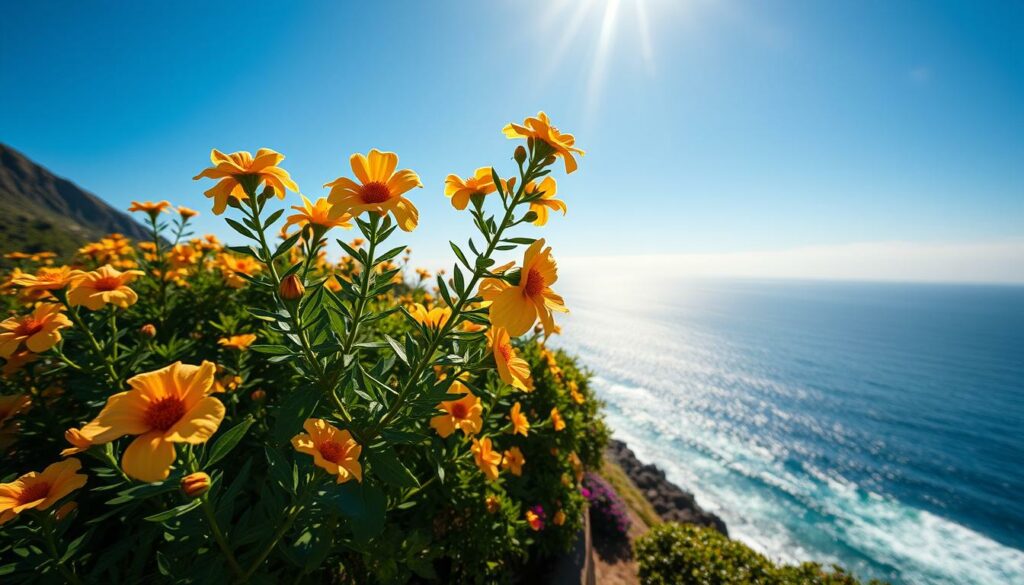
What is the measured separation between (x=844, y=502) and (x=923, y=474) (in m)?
10.3

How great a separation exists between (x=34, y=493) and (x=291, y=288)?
4.23ft

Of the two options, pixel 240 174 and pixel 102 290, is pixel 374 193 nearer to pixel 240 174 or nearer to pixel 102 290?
pixel 240 174

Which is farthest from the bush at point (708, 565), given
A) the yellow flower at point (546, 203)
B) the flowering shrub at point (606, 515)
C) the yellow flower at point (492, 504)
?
the yellow flower at point (546, 203)

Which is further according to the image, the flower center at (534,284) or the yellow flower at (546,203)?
the yellow flower at (546,203)

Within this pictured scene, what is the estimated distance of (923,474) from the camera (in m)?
25.7

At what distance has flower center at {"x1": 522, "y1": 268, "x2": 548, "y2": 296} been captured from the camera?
1.37 metres

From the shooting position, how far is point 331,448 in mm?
1390

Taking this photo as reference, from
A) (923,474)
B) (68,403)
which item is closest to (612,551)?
(68,403)

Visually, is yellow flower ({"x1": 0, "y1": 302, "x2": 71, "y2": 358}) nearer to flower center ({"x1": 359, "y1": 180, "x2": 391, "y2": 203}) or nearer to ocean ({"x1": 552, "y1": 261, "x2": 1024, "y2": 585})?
flower center ({"x1": 359, "y1": 180, "x2": 391, "y2": 203})

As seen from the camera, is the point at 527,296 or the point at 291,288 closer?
the point at 291,288

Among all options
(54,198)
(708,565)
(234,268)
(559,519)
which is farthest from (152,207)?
(54,198)

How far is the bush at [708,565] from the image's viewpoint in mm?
5574

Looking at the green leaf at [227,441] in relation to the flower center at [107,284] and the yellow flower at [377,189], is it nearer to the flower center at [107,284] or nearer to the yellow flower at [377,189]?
the yellow flower at [377,189]

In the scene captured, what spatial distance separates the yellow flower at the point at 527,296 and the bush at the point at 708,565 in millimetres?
6683
